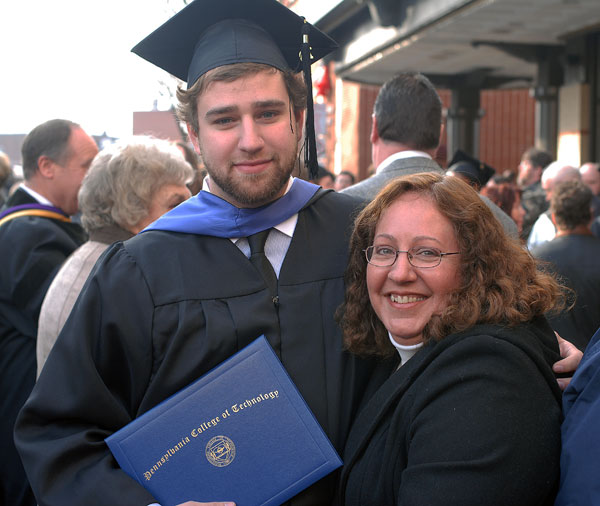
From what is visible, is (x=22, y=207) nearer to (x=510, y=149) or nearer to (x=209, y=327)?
(x=209, y=327)

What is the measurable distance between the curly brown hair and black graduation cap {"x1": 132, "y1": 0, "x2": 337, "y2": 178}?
1.86 feet

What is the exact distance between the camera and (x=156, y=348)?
1947 mm

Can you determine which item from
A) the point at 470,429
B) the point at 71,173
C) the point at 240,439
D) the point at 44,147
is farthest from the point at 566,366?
the point at 44,147

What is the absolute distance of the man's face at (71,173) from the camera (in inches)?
154

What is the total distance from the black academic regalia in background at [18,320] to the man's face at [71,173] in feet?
1.73

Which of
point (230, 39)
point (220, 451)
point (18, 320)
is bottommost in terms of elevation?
point (18, 320)

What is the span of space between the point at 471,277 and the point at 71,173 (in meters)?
2.80

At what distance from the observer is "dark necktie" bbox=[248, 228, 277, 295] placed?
6.69ft

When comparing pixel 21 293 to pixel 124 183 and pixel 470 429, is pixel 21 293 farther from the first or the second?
pixel 470 429

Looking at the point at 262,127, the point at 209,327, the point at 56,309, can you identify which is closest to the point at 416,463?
the point at 209,327

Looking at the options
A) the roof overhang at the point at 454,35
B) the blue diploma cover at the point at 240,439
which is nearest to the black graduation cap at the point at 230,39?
the blue diploma cover at the point at 240,439

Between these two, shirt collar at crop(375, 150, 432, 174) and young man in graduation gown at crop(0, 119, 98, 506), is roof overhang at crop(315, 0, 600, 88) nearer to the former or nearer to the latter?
shirt collar at crop(375, 150, 432, 174)

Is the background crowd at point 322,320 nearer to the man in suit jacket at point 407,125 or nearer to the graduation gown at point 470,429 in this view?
the graduation gown at point 470,429

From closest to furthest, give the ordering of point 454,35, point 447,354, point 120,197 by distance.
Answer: point 447,354 < point 120,197 < point 454,35
